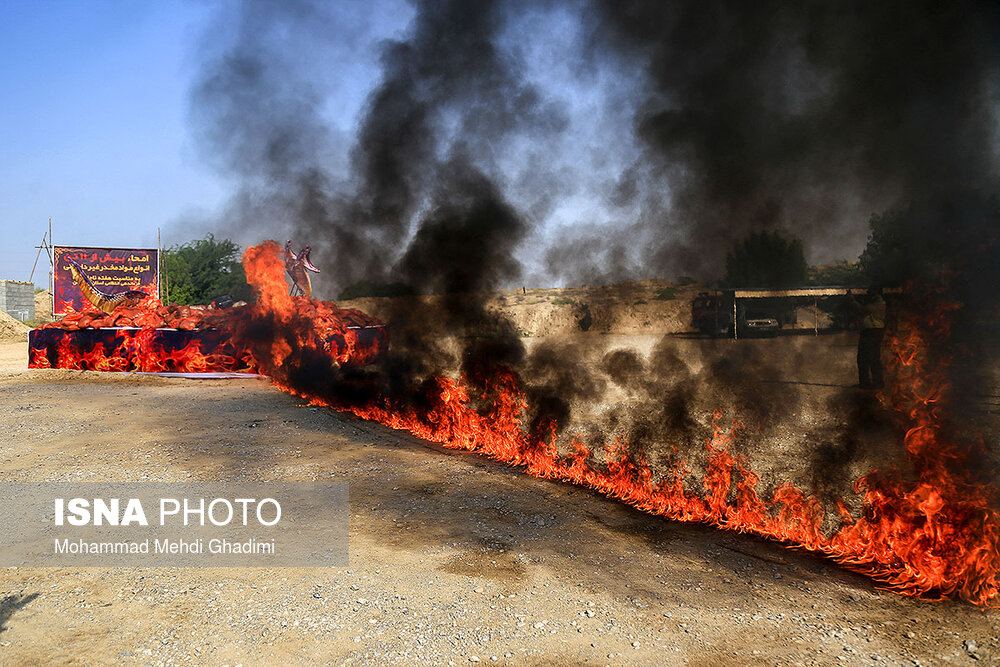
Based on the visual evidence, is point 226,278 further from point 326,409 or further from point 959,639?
point 959,639

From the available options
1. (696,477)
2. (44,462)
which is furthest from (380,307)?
(696,477)

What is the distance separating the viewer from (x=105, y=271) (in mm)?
34250

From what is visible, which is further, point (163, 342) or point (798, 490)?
point (163, 342)

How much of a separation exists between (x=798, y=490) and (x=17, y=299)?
155ft

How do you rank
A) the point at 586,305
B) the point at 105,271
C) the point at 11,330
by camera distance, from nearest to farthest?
1. the point at 586,305
2. the point at 11,330
3. the point at 105,271

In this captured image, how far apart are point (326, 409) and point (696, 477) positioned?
5.78 metres

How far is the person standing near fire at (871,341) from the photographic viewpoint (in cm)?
1122

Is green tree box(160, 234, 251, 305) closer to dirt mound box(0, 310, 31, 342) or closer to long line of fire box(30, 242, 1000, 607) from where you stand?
dirt mound box(0, 310, 31, 342)

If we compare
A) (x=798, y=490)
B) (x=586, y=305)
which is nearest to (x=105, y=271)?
(x=586, y=305)

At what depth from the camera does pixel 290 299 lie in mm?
13305

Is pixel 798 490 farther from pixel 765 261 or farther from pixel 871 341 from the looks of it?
pixel 871 341

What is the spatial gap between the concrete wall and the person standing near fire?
147 ft

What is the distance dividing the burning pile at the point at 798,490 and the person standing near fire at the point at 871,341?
166 inches

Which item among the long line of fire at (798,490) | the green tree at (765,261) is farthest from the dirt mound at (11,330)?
the green tree at (765,261)
